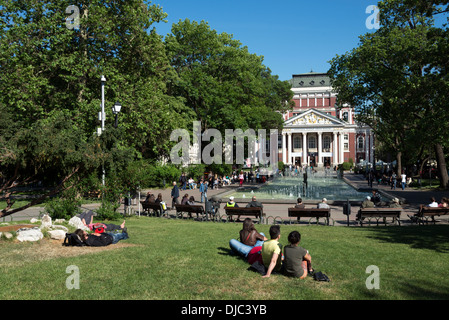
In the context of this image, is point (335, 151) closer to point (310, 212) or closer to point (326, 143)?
point (326, 143)

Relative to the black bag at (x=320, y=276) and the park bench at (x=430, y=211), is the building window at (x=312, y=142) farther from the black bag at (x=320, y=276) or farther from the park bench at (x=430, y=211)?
the black bag at (x=320, y=276)

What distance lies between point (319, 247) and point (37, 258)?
667cm

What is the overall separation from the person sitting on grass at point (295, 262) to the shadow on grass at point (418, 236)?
172 inches

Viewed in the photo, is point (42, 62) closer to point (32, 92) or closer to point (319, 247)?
point (32, 92)

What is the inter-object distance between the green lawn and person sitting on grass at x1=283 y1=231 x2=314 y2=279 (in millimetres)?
183

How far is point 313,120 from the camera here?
99.7 m

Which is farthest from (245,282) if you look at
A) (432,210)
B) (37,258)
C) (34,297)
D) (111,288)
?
(432,210)

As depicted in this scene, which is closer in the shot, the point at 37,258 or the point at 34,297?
the point at 34,297

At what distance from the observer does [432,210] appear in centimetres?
1530

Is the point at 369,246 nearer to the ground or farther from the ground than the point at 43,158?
nearer to the ground

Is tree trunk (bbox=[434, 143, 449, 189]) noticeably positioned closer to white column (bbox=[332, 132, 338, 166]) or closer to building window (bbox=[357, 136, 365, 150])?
white column (bbox=[332, 132, 338, 166])

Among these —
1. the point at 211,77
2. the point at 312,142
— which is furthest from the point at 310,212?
the point at 312,142
